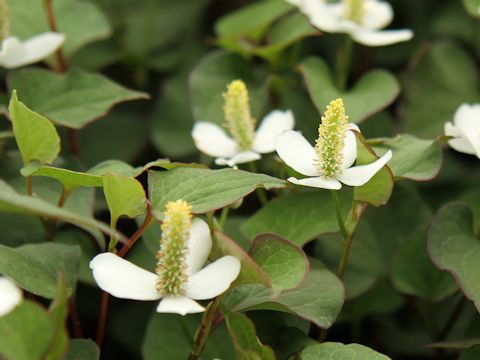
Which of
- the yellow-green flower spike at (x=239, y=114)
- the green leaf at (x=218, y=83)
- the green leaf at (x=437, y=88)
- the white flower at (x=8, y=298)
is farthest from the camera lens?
the green leaf at (x=437, y=88)

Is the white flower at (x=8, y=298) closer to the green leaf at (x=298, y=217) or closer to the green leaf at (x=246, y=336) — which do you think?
the green leaf at (x=246, y=336)

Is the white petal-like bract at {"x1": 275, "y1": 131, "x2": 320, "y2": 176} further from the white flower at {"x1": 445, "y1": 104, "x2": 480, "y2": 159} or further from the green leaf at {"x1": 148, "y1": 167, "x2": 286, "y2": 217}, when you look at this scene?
the white flower at {"x1": 445, "y1": 104, "x2": 480, "y2": 159}

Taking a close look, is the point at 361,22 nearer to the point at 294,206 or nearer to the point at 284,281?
the point at 294,206

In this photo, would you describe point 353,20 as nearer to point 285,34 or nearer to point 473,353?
point 285,34

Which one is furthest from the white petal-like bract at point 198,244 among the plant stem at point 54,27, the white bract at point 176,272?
the plant stem at point 54,27

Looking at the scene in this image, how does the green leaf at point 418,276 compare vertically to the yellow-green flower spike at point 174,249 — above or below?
below

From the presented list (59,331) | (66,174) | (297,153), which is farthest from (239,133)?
(59,331)

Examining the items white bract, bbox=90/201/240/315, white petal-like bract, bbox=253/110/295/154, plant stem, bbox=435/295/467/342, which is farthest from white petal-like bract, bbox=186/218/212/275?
plant stem, bbox=435/295/467/342
